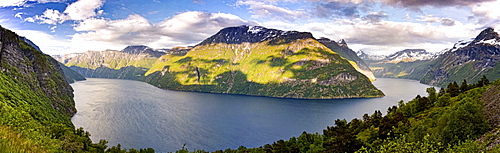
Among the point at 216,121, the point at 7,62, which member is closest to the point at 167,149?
the point at 216,121

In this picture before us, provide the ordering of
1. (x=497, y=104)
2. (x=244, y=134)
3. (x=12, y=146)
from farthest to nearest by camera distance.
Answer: (x=244, y=134)
(x=497, y=104)
(x=12, y=146)

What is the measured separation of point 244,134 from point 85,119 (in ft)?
338

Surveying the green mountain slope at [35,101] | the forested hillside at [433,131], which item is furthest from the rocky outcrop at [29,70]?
the forested hillside at [433,131]

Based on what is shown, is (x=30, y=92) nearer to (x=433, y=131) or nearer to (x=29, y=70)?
(x=29, y=70)

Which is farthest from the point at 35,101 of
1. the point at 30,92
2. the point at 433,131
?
the point at 433,131

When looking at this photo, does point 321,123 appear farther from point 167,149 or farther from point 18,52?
point 18,52

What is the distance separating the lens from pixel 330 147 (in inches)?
3807

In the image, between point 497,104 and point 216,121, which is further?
point 216,121

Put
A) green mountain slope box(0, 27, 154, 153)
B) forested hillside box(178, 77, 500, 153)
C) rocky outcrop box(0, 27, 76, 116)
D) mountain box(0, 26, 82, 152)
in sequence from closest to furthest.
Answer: forested hillside box(178, 77, 500, 153) → green mountain slope box(0, 27, 154, 153) → mountain box(0, 26, 82, 152) → rocky outcrop box(0, 27, 76, 116)

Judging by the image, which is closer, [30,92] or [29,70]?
[30,92]

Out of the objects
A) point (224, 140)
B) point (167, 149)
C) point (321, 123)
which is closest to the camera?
point (167, 149)

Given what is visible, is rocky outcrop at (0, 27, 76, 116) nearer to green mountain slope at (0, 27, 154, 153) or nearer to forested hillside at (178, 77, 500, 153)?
green mountain slope at (0, 27, 154, 153)

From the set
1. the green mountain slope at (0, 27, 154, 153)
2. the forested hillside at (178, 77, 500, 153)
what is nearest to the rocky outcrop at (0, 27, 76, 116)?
the green mountain slope at (0, 27, 154, 153)

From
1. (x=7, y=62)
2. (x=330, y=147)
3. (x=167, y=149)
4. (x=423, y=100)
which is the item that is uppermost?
(x=7, y=62)
